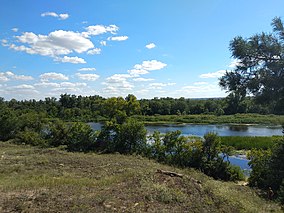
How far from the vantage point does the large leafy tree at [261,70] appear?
11156mm

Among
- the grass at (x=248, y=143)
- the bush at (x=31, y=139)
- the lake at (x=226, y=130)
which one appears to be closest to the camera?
the bush at (x=31, y=139)

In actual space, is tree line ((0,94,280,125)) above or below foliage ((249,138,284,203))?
above

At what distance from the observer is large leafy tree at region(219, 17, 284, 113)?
11.2 metres

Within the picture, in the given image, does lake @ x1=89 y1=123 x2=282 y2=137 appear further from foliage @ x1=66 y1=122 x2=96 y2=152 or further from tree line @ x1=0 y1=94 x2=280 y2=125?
tree line @ x1=0 y1=94 x2=280 y2=125

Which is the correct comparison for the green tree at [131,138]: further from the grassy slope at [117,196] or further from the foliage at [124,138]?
the grassy slope at [117,196]

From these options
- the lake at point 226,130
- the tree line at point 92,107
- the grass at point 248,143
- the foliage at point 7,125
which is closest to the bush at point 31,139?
the foliage at point 7,125

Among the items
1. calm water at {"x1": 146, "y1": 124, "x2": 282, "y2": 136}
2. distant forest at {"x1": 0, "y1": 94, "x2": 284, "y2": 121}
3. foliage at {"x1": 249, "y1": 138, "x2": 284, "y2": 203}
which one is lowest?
calm water at {"x1": 146, "y1": 124, "x2": 282, "y2": 136}

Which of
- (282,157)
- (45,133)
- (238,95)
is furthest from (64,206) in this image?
(45,133)

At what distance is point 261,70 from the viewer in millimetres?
11555

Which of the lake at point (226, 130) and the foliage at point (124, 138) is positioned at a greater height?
the foliage at point (124, 138)

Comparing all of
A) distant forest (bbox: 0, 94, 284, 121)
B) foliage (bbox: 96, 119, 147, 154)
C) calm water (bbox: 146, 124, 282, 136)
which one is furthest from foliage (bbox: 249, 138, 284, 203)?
distant forest (bbox: 0, 94, 284, 121)

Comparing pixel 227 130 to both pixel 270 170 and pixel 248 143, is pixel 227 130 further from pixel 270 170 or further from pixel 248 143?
pixel 270 170

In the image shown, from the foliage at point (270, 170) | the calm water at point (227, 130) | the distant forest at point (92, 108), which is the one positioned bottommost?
the calm water at point (227, 130)

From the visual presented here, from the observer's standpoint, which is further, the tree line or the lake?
the tree line
